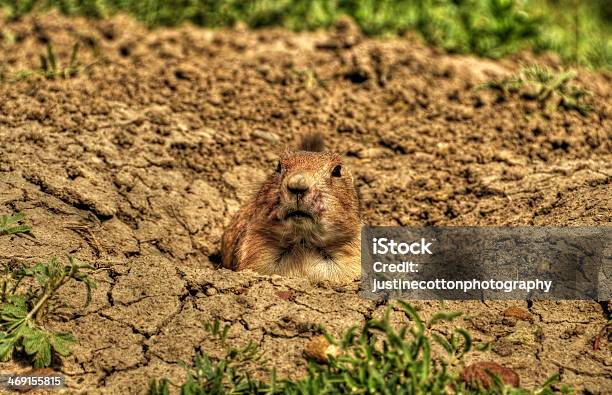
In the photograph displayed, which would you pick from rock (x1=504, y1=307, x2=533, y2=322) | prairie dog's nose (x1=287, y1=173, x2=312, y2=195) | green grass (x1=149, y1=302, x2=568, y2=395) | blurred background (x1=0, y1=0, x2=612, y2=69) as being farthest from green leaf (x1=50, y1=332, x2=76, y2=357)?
blurred background (x1=0, y1=0, x2=612, y2=69)

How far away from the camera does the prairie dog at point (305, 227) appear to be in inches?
199

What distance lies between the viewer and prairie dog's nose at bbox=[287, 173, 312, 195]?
4836mm

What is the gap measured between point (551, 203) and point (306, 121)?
86.8 inches

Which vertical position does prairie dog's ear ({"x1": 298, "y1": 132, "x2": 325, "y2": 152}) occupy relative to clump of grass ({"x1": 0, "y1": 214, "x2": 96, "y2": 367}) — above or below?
above

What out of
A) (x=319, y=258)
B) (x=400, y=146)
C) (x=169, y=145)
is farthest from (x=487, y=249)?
(x=169, y=145)

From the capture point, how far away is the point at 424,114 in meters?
6.71

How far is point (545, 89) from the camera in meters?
6.75

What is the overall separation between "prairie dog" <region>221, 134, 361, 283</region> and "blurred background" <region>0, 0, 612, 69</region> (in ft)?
9.00

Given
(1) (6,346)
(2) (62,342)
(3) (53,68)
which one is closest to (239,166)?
(3) (53,68)

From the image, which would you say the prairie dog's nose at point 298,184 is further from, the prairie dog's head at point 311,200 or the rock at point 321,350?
the rock at point 321,350

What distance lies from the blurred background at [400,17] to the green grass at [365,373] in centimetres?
465

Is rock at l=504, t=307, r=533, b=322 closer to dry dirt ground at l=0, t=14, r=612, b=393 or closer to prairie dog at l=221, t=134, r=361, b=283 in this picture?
dry dirt ground at l=0, t=14, r=612, b=393

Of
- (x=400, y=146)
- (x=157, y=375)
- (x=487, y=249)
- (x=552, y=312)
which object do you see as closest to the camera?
(x=157, y=375)

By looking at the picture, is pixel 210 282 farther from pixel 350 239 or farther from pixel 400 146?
pixel 400 146
